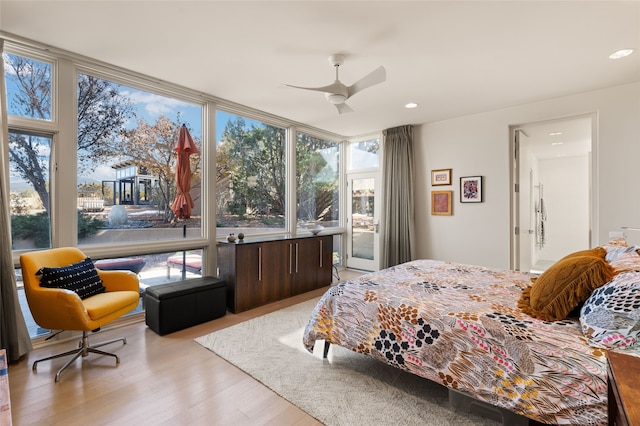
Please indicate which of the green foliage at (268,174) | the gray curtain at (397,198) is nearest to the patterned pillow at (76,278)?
the green foliage at (268,174)

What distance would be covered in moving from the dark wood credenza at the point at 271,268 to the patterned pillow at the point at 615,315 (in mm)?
3209

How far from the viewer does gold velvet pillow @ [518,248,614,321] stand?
67.6 inches

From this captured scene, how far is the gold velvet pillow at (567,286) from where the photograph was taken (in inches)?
67.6

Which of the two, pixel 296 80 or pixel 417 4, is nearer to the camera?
pixel 417 4

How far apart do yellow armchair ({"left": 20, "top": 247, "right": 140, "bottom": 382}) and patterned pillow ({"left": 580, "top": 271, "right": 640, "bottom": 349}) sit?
10.6 ft


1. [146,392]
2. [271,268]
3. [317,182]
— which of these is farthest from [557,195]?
[146,392]

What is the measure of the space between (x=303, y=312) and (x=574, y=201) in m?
6.72

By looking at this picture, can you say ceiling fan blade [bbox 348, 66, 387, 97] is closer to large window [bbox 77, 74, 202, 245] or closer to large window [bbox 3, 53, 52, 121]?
large window [bbox 77, 74, 202, 245]

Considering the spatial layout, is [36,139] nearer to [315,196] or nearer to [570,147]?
[315,196]

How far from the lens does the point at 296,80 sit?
11.0 feet

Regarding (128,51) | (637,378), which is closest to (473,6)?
(637,378)

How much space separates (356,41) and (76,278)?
10.2ft

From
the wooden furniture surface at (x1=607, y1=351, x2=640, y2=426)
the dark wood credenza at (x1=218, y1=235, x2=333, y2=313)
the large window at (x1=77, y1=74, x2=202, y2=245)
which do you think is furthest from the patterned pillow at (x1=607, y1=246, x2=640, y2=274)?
the large window at (x1=77, y1=74, x2=202, y2=245)

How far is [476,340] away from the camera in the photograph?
1.74m
